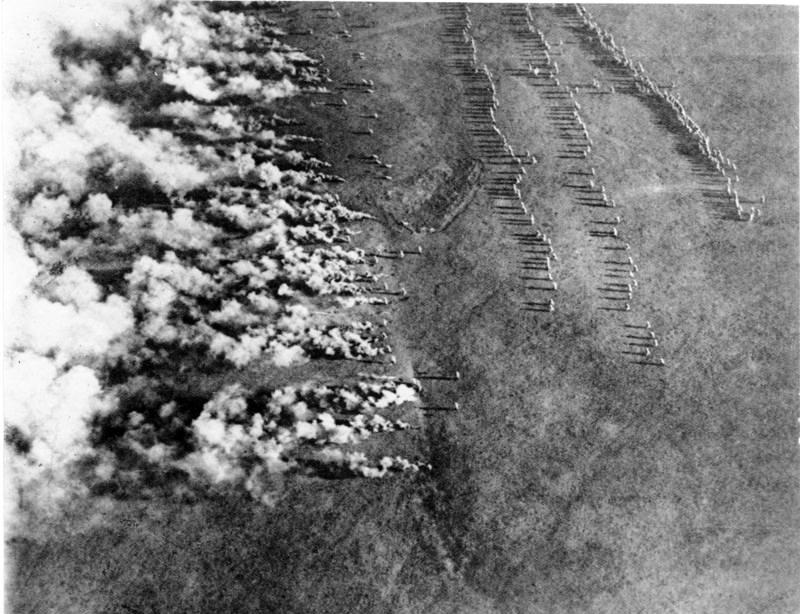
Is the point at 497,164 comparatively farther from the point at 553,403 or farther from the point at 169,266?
the point at 169,266

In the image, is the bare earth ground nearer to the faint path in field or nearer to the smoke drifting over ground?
the faint path in field

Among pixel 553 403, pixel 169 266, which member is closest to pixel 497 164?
pixel 553 403

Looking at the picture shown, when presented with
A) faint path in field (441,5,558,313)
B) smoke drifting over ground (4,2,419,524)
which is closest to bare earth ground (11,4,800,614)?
faint path in field (441,5,558,313)

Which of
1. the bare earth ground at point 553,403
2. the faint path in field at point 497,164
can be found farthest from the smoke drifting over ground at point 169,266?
the faint path in field at point 497,164

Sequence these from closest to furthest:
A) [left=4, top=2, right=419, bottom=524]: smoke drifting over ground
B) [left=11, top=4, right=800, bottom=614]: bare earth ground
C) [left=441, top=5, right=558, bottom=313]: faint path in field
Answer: [left=11, top=4, right=800, bottom=614]: bare earth ground < [left=4, top=2, right=419, bottom=524]: smoke drifting over ground < [left=441, top=5, right=558, bottom=313]: faint path in field

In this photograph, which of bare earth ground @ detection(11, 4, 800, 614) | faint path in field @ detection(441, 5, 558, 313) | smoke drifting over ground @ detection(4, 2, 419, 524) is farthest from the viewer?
faint path in field @ detection(441, 5, 558, 313)

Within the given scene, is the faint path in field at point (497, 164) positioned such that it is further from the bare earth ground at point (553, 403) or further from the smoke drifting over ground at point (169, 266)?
the smoke drifting over ground at point (169, 266)
